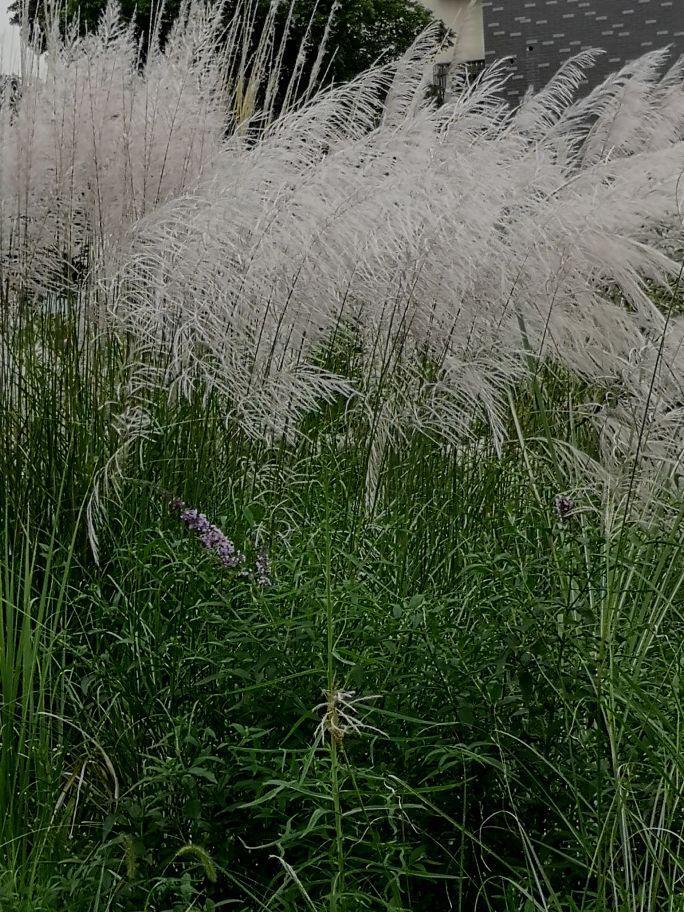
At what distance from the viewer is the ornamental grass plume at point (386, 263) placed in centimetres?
252

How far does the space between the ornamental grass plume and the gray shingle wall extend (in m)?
11.3

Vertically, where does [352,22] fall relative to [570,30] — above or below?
below

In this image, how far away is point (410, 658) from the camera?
1.61 metres

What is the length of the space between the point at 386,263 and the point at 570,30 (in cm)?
1215

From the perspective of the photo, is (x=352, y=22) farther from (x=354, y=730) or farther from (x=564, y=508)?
(x=354, y=730)

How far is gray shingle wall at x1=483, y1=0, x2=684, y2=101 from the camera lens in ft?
43.8

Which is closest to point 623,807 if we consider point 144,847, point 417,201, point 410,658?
point 410,658

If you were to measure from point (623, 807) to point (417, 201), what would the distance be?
64.1 inches

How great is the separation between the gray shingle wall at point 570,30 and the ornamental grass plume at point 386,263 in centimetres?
1127

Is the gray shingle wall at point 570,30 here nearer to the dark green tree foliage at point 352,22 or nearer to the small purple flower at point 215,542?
the dark green tree foliage at point 352,22

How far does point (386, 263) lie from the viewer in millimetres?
2668

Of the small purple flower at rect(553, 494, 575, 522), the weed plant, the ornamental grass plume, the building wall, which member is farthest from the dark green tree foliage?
the small purple flower at rect(553, 494, 575, 522)

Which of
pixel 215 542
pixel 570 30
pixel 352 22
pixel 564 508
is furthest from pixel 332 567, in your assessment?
pixel 352 22

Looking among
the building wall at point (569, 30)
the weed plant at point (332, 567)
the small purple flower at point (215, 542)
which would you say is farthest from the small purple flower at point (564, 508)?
the building wall at point (569, 30)
